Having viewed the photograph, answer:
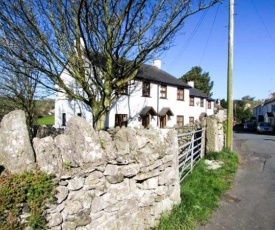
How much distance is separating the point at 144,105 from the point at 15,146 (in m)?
19.9

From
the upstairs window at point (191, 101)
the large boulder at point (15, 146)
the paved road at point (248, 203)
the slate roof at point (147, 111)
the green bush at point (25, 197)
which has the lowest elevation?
the paved road at point (248, 203)

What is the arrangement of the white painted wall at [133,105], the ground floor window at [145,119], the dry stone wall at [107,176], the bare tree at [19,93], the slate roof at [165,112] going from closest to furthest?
the dry stone wall at [107,176] < the bare tree at [19,93] < the white painted wall at [133,105] < the ground floor window at [145,119] < the slate roof at [165,112]

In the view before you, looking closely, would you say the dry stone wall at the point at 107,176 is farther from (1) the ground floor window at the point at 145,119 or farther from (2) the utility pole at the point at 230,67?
(1) the ground floor window at the point at 145,119

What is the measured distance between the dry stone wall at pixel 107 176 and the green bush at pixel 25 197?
0.40 ft

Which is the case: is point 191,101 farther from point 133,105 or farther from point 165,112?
point 133,105

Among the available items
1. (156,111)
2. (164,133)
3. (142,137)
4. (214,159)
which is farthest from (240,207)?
(156,111)

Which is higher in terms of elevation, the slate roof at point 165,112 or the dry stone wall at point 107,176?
the slate roof at point 165,112

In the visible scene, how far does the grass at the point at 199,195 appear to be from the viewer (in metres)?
4.51

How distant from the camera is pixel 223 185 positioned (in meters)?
6.69

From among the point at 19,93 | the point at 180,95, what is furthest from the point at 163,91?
the point at 19,93

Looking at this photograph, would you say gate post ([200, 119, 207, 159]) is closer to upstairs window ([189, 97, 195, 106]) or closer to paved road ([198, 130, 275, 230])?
paved road ([198, 130, 275, 230])

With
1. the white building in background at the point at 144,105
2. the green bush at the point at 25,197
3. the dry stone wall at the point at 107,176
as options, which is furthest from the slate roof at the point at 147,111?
the green bush at the point at 25,197

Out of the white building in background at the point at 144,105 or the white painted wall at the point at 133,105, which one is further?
the white building in background at the point at 144,105

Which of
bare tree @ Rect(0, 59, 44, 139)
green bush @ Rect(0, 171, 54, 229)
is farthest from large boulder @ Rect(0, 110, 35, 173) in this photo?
bare tree @ Rect(0, 59, 44, 139)
